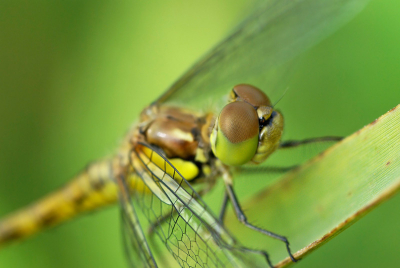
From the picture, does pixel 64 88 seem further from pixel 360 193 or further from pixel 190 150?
pixel 360 193

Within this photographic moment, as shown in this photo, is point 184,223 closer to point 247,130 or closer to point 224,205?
point 224,205

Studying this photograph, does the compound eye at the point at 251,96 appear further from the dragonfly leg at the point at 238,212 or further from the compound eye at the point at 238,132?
the dragonfly leg at the point at 238,212

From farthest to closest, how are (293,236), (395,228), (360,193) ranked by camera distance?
(395,228) < (293,236) < (360,193)

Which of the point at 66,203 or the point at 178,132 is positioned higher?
the point at 66,203

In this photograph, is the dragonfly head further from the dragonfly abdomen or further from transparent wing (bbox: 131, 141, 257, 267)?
the dragonfly abdomen

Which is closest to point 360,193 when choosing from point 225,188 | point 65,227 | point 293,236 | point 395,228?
point 293,236

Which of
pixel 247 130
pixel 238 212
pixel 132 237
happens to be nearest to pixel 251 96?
pixel 247 130

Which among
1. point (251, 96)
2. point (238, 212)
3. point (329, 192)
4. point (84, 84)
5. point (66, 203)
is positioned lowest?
point (329, 192)

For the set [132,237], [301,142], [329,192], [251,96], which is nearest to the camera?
[329,192]
